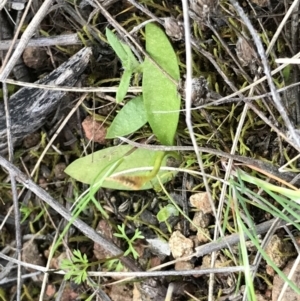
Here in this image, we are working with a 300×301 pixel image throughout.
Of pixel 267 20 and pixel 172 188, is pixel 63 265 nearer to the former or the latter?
pixel 172 188

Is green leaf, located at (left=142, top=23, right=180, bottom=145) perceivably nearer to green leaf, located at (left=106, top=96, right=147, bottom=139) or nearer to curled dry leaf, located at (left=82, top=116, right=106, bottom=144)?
green leaf, located at (left=106, top=96, right=147, bottom=139)

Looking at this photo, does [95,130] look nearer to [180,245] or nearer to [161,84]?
[161,84]

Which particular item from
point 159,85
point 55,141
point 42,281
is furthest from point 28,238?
point 159,85

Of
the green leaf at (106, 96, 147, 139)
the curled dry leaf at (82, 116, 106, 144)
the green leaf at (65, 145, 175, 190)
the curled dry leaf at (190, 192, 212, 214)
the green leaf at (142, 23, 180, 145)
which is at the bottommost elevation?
the curled dry leaf at (190, 192, 212, 214)

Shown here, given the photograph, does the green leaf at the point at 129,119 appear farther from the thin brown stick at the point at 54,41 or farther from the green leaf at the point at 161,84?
the thin brown stick at the point at 54,41

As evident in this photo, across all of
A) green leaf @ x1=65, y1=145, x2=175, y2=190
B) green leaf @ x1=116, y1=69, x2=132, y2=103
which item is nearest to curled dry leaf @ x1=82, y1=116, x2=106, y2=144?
green leaf @ x1=65, y1=145, x2=175, y2=190

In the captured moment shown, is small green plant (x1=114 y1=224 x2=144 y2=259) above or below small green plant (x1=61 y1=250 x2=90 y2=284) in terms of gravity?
above
